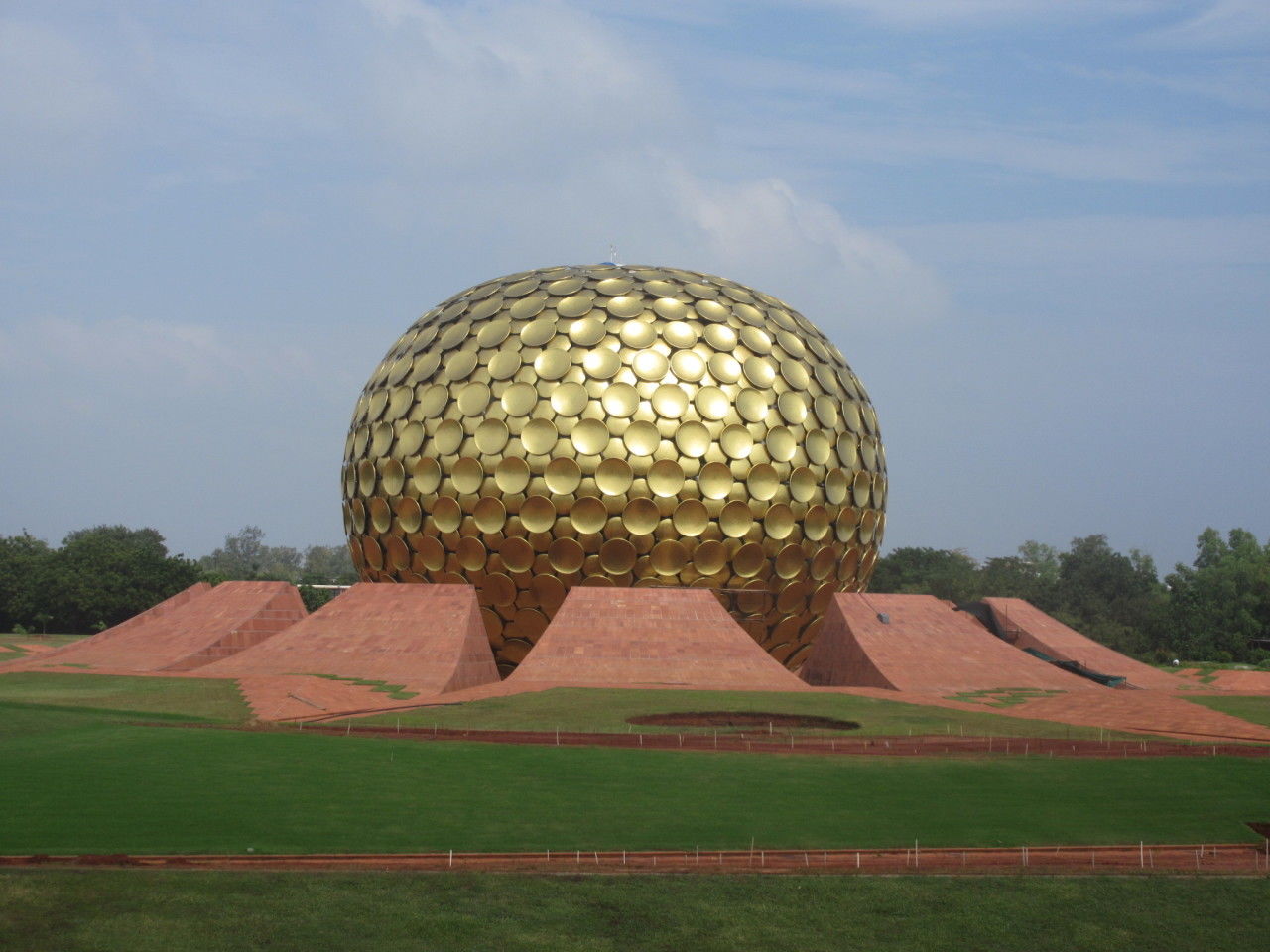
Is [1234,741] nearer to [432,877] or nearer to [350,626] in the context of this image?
[432,877]

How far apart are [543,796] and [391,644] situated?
11.3 m

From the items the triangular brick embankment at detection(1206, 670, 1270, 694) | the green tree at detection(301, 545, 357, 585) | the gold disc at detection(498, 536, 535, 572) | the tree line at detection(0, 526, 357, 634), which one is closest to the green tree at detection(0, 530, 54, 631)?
Answer: the tree line at detection(0, 526, 357, 634)

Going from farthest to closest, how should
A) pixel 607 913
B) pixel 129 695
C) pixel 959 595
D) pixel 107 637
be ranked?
pixel 959 595 → pixel 107 637 → pixel 129 695 → pixel 607 913

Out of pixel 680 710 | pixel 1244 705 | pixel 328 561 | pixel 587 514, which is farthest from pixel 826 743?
pixel 328 561

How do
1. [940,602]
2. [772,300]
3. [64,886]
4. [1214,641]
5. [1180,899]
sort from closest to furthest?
1. [64,886]
2. [1180,899]
3. [940,602]
4. [772,300]
5. [1214,641]

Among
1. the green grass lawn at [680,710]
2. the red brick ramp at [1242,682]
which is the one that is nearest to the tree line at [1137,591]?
the red brick ramp at [1242,682]

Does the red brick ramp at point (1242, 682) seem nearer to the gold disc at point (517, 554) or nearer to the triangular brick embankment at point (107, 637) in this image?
the gold disc at point (517, 554)

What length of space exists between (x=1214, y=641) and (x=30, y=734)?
4331 cm

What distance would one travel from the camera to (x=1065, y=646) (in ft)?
96.7

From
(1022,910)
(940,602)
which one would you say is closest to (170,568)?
(940,602)

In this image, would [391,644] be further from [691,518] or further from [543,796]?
[543,796]

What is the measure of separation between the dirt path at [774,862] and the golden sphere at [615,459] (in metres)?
14.2

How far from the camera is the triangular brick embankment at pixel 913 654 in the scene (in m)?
23.2

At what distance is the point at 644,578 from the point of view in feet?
82.9
